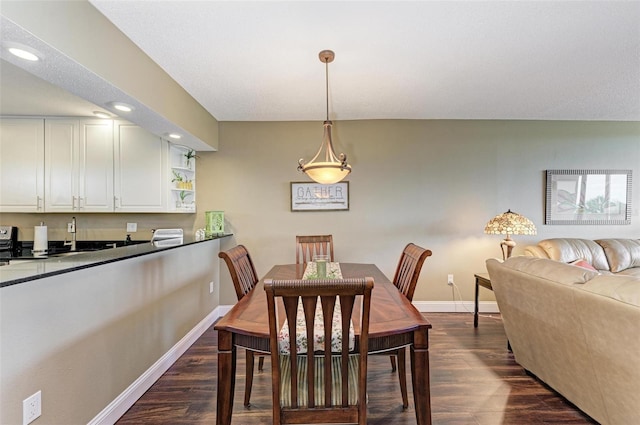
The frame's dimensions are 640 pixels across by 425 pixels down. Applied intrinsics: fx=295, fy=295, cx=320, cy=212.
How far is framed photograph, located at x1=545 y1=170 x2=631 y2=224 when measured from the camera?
12.2 ft

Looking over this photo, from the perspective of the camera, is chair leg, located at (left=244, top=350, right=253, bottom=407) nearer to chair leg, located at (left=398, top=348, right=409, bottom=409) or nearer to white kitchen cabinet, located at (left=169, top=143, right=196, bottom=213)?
chair leg, located at (left=398, top=348, right=409, bottom=409)

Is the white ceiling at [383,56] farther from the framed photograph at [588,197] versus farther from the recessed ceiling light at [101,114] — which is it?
the framed photograph at [588,197]

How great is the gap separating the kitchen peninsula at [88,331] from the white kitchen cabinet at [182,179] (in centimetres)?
104

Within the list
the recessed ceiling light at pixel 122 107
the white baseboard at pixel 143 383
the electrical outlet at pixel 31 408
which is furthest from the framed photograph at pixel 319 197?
the electrical outlet at pixel 31 408

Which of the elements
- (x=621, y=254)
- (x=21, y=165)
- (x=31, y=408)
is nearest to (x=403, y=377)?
→ (x=31, y=408)

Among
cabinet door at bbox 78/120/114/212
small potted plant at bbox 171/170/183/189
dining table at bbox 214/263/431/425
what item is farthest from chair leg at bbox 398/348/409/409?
cabinet door at bbox 78/120/114/212

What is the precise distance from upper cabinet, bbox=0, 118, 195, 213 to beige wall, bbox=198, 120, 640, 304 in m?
0.58

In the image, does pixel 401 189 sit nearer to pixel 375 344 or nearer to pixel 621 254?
pixel 621 254

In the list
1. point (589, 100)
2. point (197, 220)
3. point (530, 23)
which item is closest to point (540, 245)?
point (589, 100)

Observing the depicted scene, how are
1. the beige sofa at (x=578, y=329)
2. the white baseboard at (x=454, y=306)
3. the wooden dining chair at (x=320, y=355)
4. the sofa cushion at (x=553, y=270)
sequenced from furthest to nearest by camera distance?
the white baseboard at (x=454, y=306), the sofa cushion at (x=553, y=270), the beige sofa at (x=578, y=329), the wooden dining chair at (x=320, y=355)

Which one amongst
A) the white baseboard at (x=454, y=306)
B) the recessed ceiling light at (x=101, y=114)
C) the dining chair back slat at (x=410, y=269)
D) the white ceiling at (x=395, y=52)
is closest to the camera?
the white ceiling at (x=395, y=52)

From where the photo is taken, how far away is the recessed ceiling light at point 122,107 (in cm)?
213

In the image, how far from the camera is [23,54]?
1.49 metres

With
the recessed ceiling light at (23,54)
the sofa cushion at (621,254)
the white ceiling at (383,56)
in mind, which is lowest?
the sofa cushion at (621,254)
